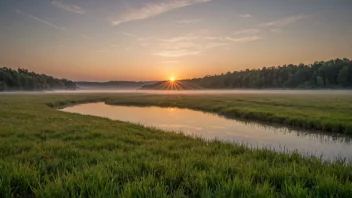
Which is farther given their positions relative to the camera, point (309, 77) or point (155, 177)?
point (309, 77)

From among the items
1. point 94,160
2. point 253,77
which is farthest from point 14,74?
point 94,160

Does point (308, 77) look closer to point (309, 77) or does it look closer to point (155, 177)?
point (309, 77)

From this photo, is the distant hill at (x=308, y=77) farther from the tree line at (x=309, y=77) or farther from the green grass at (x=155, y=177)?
the green grass at (x=155, y=177)

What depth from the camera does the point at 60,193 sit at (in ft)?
15.0

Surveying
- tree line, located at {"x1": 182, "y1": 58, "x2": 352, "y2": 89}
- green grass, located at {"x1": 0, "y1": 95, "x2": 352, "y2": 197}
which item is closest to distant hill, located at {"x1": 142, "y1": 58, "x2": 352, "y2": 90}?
tree line, located at {"x1": 182, "y1": 58, "x2": 352, "y2": 89}

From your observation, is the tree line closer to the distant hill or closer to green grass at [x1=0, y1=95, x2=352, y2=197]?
the distant hill

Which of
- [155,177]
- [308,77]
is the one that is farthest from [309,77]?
[155,177]

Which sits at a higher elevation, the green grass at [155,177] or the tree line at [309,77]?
the tree line at [309,77]

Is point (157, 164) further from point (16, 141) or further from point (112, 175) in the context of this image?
point (16, 141)

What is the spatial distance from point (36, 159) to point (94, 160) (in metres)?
1.89

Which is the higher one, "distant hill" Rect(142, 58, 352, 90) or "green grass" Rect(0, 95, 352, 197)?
"distant hill" Rect(142, 58, 352, 90)

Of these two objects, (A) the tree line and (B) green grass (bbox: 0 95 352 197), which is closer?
(B) green grass (bbox: 0 95 352 197)

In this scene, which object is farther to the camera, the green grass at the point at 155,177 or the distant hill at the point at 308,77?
the distant hill at the point at 308,77

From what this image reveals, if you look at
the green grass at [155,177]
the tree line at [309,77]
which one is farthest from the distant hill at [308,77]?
the green grass at [155,177]
